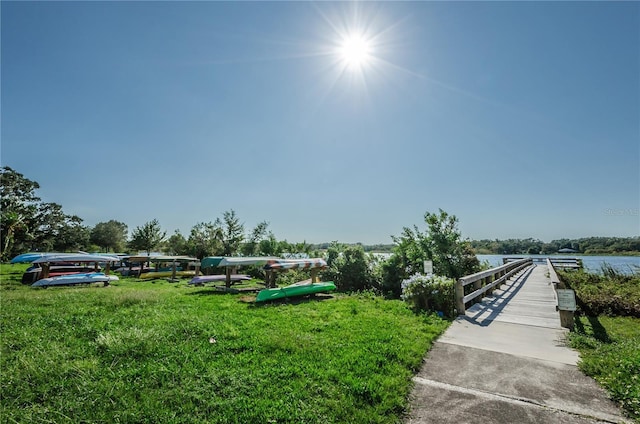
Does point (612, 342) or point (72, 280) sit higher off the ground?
point (72, 280)

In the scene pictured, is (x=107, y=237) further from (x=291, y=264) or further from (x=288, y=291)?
(x=288, y=291)

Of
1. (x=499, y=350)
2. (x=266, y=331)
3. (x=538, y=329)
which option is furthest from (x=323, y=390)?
(x=538, y=329)

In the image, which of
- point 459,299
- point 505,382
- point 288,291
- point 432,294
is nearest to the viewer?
point 505,382

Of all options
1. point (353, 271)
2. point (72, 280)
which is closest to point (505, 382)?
point (353, 271)

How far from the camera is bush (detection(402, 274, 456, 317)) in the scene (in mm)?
8273

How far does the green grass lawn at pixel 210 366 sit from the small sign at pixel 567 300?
9.17 feet

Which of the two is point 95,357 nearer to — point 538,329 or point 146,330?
point 146,330

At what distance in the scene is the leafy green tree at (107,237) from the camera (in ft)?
216

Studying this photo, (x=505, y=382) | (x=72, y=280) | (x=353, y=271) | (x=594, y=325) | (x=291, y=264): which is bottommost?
(x=594, y=325)

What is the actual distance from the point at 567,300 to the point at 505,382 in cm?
405

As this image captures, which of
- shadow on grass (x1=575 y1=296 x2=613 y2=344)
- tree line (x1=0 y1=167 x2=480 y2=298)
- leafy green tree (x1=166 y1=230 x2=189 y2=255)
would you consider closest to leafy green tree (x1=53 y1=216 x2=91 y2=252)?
tree line (x1=0 y1=167 x2=480 y2=298)

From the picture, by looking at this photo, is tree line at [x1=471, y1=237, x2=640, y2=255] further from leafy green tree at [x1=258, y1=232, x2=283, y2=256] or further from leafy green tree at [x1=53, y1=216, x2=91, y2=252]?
leafy green tree at [x1=53, y1=216, x2=91, y2=252]

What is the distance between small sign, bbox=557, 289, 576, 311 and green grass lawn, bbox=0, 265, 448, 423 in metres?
2.79

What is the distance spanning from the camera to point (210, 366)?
4.49m
